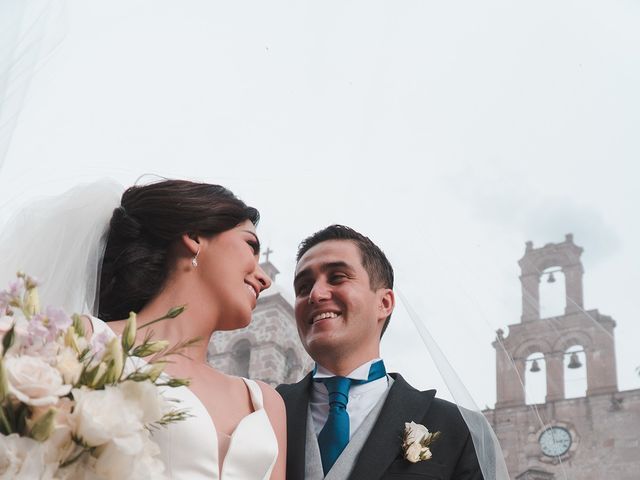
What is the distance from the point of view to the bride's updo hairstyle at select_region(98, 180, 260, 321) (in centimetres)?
279

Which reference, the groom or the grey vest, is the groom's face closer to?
the groom

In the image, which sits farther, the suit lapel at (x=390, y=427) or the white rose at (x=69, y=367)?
the suit lapel at (x=390, y=427)

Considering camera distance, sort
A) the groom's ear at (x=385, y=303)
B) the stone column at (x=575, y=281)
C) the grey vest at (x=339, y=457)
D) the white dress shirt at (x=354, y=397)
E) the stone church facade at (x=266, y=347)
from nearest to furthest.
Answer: the grey vest at (x=339, y=457), the white dress shirt at (x=354, y=397), the groom's ear at (x=385, y=303), the stone column at (x=575, y=281), the stone church facade at (x=266, y=347)

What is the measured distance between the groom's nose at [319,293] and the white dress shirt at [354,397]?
0.82ft

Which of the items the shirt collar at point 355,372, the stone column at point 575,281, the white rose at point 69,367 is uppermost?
the stone column at point 575,281

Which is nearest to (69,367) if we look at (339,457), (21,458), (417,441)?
(21,458)

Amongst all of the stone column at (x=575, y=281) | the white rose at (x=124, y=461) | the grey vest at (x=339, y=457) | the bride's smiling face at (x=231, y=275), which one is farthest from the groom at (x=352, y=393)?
the stone column at (x=575, y=281)

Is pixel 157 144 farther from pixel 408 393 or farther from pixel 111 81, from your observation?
pixel 408 393

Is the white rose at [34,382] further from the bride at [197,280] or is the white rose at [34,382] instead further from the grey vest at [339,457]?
the grey vest at [339,457]

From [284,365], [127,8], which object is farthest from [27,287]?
[284,365]

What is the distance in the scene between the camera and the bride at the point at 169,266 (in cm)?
271

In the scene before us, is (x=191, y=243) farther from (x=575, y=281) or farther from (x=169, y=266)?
(x=575, y=281)

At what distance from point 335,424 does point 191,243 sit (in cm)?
82

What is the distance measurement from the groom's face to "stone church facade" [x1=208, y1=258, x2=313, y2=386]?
15.5m
